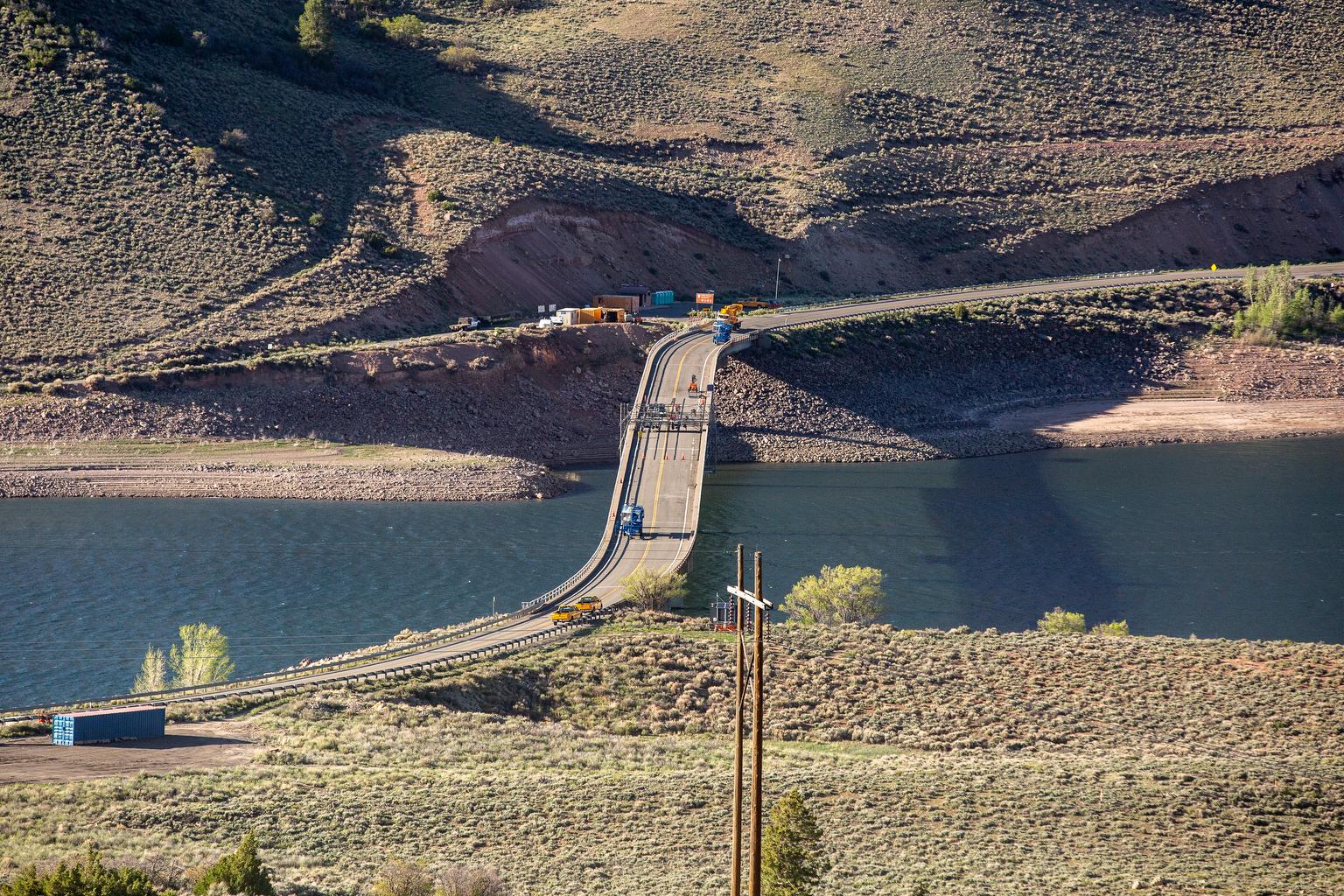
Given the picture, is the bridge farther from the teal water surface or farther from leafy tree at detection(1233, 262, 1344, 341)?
leafy tree at detection(1233, 262, 1344, 341)

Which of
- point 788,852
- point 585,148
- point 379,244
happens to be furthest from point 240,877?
point 585,148

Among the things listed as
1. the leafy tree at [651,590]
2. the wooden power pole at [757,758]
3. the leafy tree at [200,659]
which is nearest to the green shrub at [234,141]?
the leafy tree at [200,659]

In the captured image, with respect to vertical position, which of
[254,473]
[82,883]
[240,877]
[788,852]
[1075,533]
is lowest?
[240,877]

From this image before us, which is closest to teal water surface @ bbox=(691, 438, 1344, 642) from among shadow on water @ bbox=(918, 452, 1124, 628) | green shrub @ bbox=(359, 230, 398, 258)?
shadow on water @ bbox=(918, 452, 1124, 628)

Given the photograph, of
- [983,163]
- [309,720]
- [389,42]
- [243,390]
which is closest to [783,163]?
[983,163]

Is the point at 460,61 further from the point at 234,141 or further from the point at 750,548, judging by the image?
the point at 750,548

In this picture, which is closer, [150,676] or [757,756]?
[757,756]

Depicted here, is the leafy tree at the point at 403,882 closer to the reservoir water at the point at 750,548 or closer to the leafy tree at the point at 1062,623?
the reservoir water at the point at 750,548
